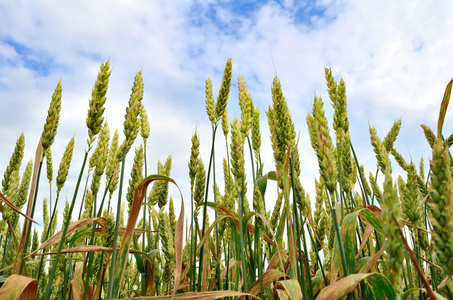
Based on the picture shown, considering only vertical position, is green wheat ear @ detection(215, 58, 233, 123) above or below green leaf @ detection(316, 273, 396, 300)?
above

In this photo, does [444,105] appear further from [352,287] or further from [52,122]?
[52,122]

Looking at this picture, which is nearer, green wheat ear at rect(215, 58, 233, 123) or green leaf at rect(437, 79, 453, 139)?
green leaf at rect(437, 79, 453, 139)

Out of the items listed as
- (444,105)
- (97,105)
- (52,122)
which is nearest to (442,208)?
(444,105)

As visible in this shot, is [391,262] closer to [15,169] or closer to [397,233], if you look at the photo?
[397,233]

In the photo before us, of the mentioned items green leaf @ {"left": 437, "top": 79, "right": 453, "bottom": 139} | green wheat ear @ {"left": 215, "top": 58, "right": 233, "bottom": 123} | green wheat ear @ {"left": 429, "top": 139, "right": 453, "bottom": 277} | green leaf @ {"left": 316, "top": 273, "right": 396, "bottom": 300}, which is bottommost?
green leaf @ {"left": 316, "top": 273, "right": 396, "bottom": 300}

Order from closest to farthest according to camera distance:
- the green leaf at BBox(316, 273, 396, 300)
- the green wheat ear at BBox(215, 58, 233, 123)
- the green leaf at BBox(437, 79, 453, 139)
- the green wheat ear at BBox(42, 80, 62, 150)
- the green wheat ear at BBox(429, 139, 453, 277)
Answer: the green wheat ear at BBox(429, 139, 453, 277), the green leaf at BBox(316, 273, 396, 300), the green leaf at BBox(437, 79, 453, 139), the green wheat ear at BBox(42, 80, 62, 150), the green wheat ear at BBox(215, 58, 233, 123)

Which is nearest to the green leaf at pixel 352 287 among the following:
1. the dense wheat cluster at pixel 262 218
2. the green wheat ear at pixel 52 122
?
the dense wheat cluster at pixel 262 218

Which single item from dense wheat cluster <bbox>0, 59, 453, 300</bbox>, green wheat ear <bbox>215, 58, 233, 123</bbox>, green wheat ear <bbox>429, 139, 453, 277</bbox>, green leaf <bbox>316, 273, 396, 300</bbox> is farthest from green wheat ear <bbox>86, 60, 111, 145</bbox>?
green wheat ear <bbox>429, 139, 453, 277</bbox>

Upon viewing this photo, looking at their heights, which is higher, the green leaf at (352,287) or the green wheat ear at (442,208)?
the green wheat ear at (442,208)

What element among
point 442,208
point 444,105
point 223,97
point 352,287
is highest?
point 223,97

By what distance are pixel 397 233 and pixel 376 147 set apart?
1.28m

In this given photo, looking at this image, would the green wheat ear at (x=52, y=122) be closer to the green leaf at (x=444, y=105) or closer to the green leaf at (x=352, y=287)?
the green leaf at (x=352, y=287)

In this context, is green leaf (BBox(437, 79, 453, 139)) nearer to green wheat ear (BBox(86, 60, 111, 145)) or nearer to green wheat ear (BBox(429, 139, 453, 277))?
green wheat ear (BBox(429, 139, 453, 277))

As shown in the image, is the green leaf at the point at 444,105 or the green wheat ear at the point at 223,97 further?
the green wheat ear at the point at 223,97
